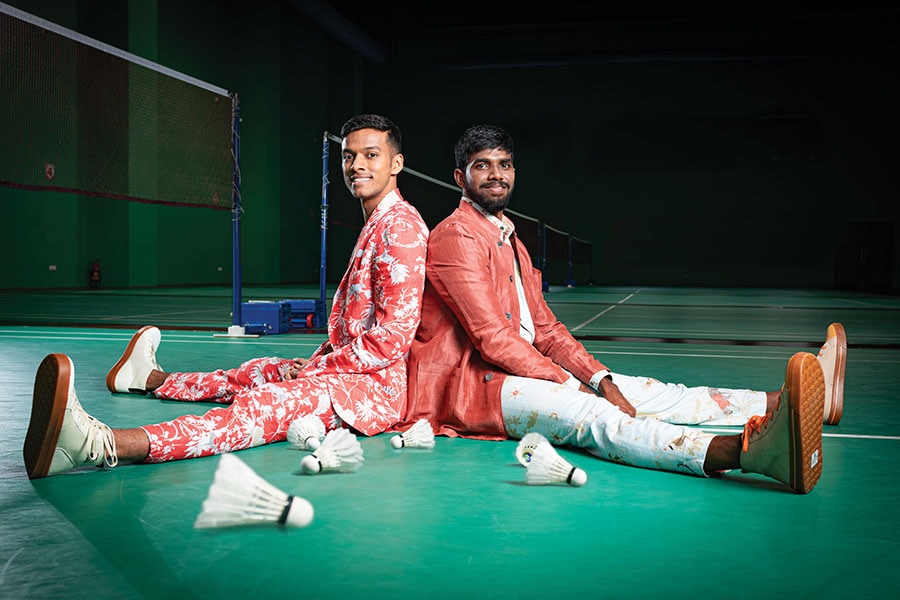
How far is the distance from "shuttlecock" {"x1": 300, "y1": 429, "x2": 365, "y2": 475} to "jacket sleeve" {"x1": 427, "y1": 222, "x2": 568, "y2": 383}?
1.92ft

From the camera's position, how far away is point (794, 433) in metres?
2.26

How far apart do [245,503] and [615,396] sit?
1.54 meters

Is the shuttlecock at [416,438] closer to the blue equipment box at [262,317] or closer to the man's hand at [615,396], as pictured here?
the man's hand at [615,396]

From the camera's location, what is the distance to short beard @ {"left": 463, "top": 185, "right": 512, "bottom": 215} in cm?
320

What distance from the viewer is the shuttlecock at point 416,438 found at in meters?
2.97

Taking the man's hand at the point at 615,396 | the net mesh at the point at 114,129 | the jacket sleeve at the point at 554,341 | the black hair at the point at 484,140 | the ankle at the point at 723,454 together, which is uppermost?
the net mesh at the point at 114,129

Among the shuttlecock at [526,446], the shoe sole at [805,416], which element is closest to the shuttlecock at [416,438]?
the shuttlecock at [526,446]

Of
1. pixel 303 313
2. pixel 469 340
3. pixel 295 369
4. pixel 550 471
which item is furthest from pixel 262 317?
pixel 550 471

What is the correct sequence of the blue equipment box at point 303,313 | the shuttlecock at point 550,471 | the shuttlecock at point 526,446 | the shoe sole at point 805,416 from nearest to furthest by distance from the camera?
the shoe sole at point 805,416, the shuttlecock at point 550,471, the shuttlecock at point 526,446, the blue equipment box at point 303,313

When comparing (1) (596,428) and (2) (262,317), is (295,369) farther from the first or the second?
(2) (262,317)

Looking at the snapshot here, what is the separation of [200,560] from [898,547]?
1.59 meters

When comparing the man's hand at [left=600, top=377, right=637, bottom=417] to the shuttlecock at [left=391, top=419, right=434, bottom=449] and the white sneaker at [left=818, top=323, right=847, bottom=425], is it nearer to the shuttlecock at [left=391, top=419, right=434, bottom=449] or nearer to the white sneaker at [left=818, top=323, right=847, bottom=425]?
the shuttlecock at [left=391, top=419, right=434, bottom=449]

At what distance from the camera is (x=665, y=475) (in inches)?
103

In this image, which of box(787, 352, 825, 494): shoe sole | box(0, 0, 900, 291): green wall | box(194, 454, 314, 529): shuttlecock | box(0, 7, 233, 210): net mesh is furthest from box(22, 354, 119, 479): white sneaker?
box(0, 0, 900, 291): green wall
